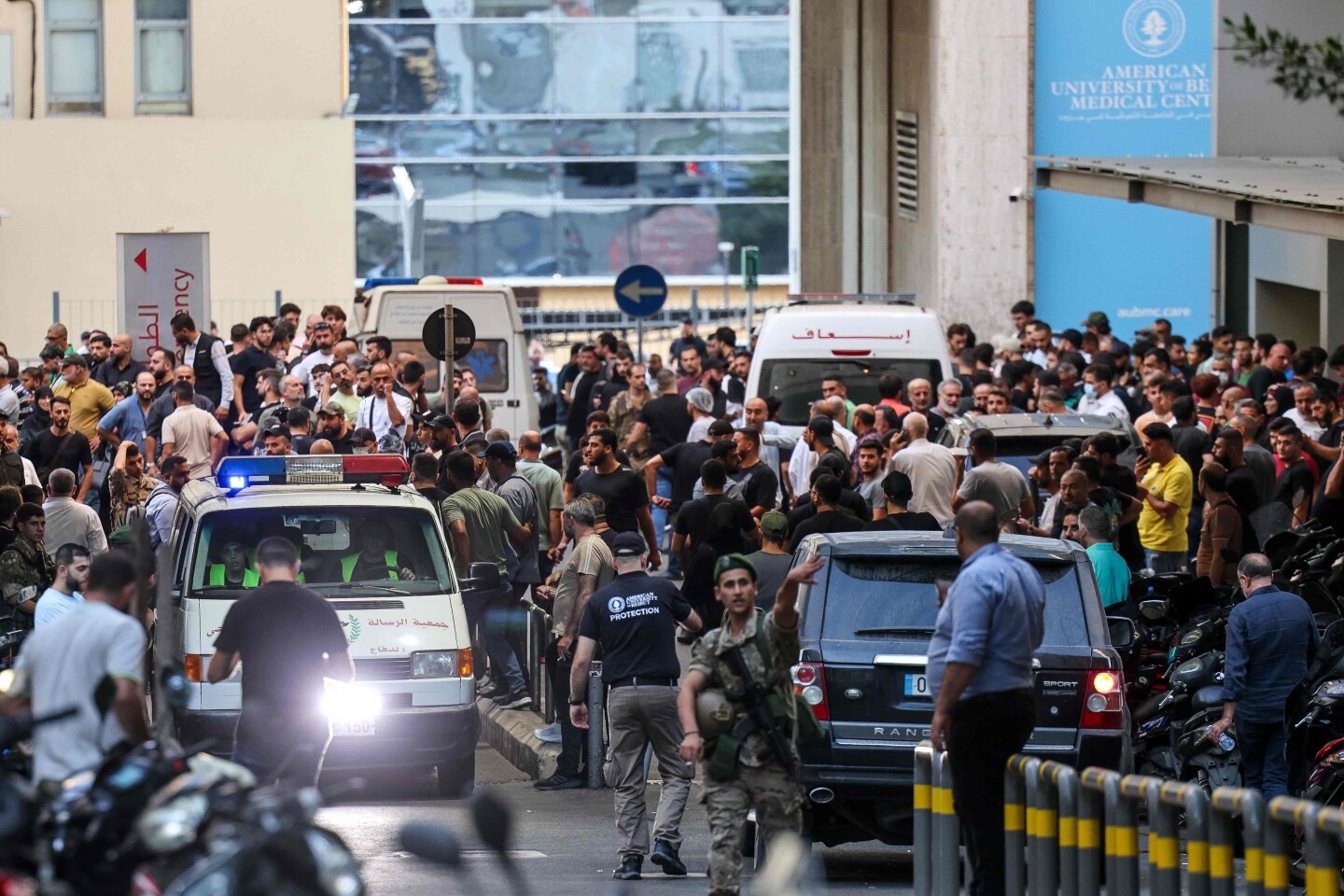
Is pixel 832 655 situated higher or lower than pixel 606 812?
higher

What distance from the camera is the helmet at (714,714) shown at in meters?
9.00

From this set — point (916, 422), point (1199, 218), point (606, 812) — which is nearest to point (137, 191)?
point (1199, 218)

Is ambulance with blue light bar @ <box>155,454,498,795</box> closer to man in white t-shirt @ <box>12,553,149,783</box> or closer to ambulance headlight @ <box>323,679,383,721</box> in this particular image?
ambulance headlight @ <box>323,679,383,721</box>

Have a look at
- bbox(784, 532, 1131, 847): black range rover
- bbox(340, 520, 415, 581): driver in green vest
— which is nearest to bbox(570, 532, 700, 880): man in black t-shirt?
bbox(784, 532, 1131, 847): black range rover

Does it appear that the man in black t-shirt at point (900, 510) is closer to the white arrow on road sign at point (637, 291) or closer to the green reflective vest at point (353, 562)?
the green reflective vest at point (353, 562)

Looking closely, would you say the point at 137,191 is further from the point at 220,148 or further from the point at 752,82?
the point at 752,82

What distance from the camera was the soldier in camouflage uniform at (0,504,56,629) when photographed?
13.9m

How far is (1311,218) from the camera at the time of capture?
16312 mm

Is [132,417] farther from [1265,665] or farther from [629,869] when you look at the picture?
[1265,665]

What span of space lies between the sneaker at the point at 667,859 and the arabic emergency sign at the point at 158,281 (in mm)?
10559

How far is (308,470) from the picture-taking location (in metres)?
14.1

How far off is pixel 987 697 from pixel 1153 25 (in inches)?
893

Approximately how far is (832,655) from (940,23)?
70.0 feet

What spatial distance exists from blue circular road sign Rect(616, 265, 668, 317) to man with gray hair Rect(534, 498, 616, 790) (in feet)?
39.2
